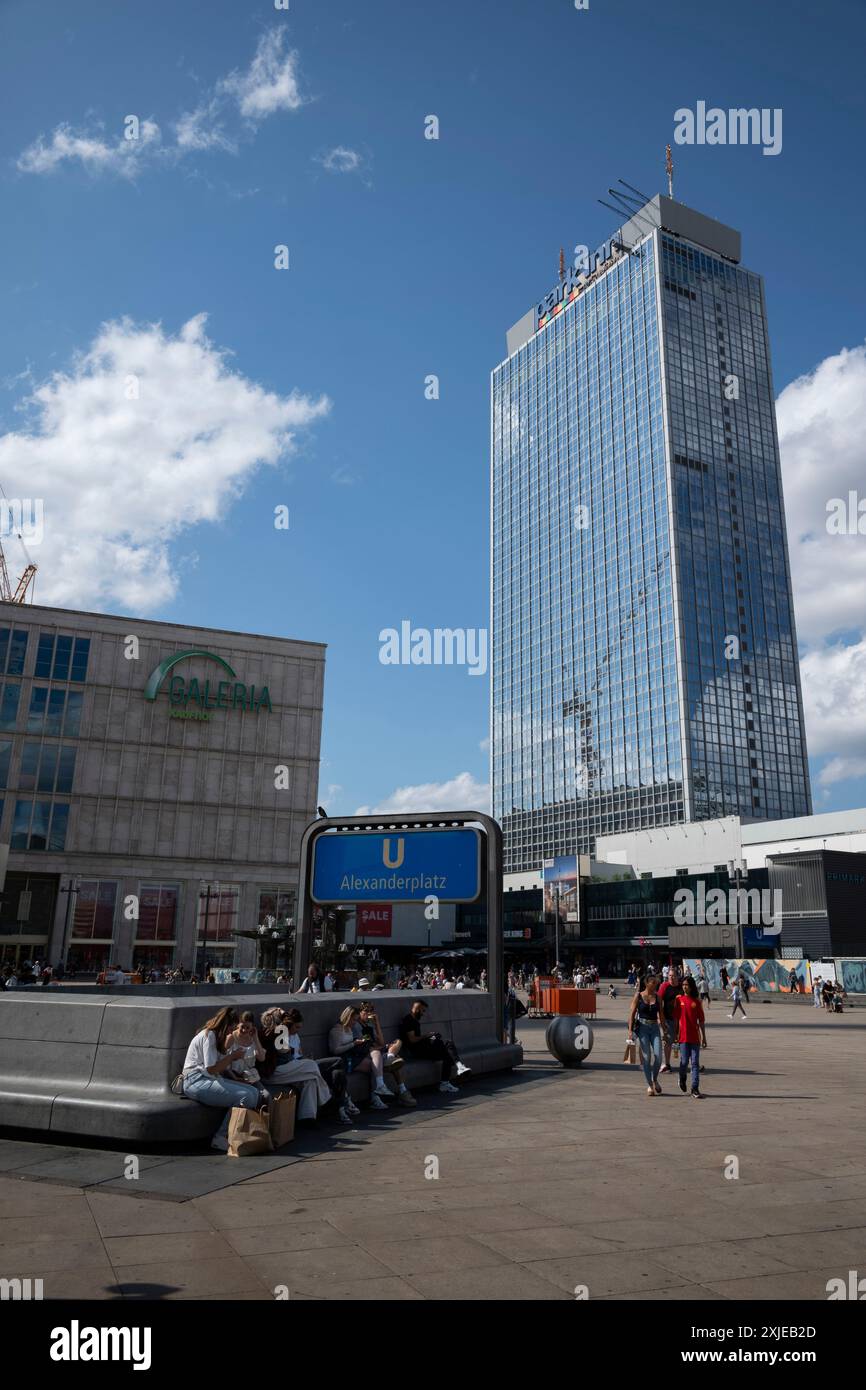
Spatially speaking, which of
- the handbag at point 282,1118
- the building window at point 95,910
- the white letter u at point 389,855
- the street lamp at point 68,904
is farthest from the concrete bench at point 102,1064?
the building window at point 95,910

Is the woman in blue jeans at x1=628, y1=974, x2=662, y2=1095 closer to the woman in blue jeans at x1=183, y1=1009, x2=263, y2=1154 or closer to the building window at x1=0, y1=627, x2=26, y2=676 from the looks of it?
the woman in blue jeans at x1=183, y1=1009, x2=263, y2=1154

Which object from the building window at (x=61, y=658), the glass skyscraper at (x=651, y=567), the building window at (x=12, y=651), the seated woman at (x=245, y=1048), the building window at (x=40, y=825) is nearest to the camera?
the seated woman at (x=245, y=1048)

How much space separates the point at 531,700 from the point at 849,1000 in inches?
4065

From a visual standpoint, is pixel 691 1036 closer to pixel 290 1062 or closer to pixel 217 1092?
pixel 290 1062

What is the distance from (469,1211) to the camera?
6797 millimetres

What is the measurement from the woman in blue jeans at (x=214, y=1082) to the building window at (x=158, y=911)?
2404 inches

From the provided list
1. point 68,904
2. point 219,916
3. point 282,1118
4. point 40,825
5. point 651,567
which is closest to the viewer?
point 282,1118

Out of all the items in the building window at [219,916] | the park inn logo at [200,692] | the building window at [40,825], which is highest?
the park inn logo at [200,692]

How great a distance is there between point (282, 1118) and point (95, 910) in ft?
201

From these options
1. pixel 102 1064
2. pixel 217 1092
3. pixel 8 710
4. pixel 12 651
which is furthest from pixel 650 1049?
pixel 12 651

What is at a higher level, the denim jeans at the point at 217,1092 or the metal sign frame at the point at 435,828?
the metal sign frame at the point at 435,828

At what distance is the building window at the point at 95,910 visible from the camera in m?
64.1

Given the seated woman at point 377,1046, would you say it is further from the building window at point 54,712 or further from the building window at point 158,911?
the building window at point 54,712

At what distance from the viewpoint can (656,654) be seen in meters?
123
